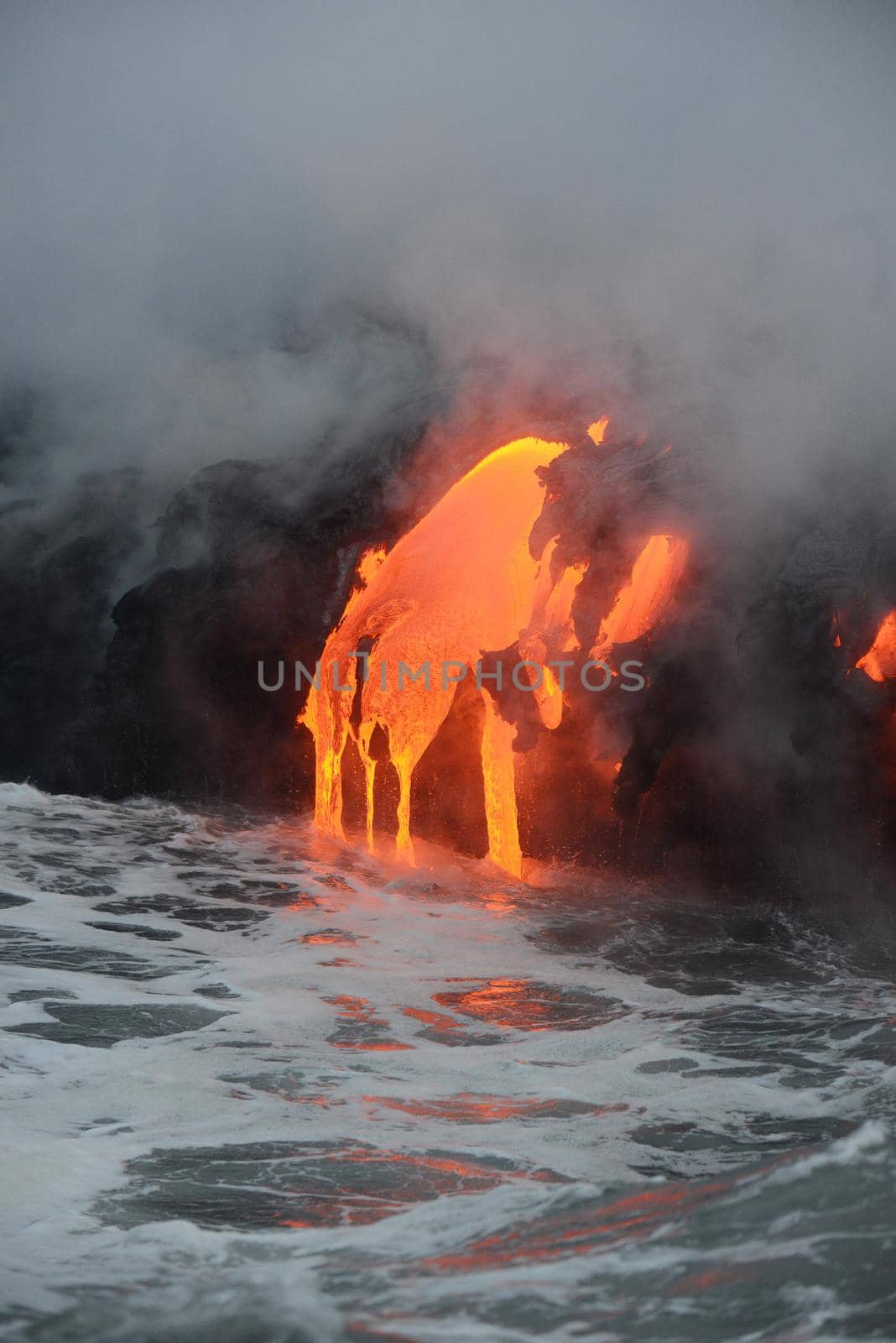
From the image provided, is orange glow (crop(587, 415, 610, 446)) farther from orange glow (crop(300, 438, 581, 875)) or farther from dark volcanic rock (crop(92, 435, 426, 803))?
dark volcanic rock (crop(92, 435, 426, 803))

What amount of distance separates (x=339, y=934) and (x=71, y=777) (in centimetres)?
1005

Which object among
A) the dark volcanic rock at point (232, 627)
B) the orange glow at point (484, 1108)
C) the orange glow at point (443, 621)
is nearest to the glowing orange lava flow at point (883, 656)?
the orange glow at point (443, 621)

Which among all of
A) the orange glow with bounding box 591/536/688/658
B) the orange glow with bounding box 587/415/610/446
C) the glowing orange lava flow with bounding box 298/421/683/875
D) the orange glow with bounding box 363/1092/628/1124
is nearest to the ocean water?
the orange glow with bounding box 363/1092/628/1124

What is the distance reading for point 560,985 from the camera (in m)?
11.2

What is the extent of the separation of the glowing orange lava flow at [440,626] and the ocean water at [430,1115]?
292cm

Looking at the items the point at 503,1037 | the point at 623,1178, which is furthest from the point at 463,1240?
the point at 503,1037

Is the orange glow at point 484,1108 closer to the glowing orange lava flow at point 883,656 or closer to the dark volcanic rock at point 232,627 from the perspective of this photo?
the glowing orange lava flow at point 883,656

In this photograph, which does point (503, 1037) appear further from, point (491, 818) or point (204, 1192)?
point (491, 818)

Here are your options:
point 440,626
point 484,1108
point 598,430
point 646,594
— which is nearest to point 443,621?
Answer: point 440,626

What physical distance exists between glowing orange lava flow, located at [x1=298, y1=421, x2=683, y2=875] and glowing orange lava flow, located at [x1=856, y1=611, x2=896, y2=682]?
474 centimetres

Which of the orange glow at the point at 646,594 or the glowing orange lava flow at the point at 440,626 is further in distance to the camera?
the glowing orange lava flow at the point at 440,626

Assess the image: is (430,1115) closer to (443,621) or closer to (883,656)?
(883,656)

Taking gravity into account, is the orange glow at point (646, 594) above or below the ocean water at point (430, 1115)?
above

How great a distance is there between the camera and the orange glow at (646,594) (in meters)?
16.1
